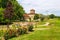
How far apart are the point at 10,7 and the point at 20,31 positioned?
17.7m

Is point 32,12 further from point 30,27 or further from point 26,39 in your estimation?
point 26,39

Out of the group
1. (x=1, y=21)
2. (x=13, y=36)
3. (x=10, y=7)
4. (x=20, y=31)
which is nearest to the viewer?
(x=13, y=36)

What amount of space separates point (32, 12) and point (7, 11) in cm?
8698

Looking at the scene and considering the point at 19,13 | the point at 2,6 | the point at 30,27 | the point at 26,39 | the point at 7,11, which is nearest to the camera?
the point at 26,39

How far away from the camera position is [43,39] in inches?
898

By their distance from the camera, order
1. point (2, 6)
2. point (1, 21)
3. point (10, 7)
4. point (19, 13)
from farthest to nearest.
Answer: point (19, 13), point (2, 6), point (1, 21), point (10, 7)

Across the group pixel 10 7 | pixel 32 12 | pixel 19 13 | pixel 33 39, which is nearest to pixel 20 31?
pixel 33 39

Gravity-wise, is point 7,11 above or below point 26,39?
above

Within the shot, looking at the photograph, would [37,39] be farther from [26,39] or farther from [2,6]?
[2,6]

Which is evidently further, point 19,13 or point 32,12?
point 32,12

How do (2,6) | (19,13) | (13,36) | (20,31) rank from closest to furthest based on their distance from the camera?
(13,36) < (20,31) < (2,6) < (19,13)

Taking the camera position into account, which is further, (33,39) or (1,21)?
(1,21)

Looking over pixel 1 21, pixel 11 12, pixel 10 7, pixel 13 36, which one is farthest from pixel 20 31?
pixel 1 21

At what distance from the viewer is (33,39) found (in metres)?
22.5
